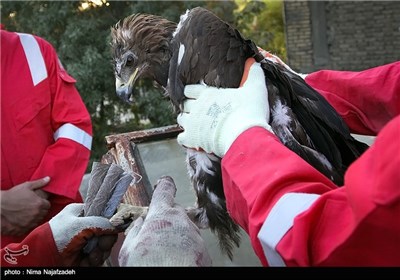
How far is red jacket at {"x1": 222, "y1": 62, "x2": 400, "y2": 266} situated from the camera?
2.43ft

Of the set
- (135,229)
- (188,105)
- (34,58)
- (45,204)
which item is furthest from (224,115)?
(34,58)

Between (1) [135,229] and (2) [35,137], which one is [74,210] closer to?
(1) [135,229]

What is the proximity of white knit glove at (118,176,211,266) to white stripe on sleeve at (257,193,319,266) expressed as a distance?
0.70 feet

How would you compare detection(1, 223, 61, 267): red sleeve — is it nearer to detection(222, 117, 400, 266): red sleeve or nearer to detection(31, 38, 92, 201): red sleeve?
detection(222, 117, 400, 266): red sleeve

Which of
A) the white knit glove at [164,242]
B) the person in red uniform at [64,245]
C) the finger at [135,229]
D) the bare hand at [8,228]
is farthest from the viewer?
the bare hand at [8,228]

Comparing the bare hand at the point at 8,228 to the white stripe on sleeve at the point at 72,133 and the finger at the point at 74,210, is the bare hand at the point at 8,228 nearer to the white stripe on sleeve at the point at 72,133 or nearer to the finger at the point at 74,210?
the white stripe on sleeve at the point at 72,133

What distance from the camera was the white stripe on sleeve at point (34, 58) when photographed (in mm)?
2377

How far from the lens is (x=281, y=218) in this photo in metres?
0.93

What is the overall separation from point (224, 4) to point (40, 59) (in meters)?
3.41

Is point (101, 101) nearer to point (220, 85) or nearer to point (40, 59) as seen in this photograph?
point (40, 59)

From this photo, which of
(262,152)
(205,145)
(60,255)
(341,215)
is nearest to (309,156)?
(205,145)

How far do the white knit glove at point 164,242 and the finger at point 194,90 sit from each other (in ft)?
1.49

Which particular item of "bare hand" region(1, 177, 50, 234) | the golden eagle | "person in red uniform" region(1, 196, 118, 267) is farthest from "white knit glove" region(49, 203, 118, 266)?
"bare hand" region(1, 177, 50, 234)

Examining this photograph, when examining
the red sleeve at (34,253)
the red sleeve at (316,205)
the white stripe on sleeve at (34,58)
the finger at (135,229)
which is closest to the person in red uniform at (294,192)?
the red sleeve at (316,205)
